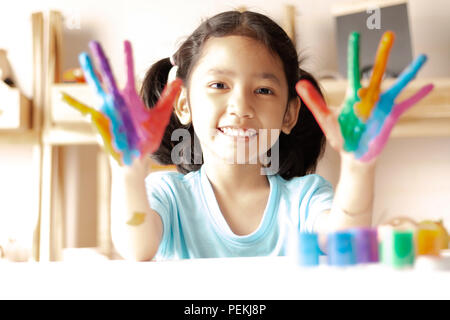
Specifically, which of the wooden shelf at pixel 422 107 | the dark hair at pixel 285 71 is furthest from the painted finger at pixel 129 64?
the wooden shelf at pixel 422 107

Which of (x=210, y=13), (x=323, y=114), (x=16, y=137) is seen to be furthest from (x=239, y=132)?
(x=16, y=137)

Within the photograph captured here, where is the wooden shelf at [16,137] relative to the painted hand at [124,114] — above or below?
above

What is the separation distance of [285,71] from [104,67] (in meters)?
0.43

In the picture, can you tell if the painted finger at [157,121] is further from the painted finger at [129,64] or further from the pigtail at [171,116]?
the pigtail at [171,116]

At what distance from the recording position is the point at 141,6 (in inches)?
76.2

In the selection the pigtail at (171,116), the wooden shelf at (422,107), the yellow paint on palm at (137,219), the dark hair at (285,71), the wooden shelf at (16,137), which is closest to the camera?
the yellow paint on palm at (137,219)

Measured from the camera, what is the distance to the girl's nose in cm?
71

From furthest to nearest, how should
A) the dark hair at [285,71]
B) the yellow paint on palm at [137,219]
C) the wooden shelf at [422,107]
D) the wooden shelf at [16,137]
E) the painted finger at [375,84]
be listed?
the wooden shelf at [16,137] → the wooden shelf at [422,107] → the dark hair at [285,71] → the yellow paint on palm at [137,219] → the painted finger at [375,84]

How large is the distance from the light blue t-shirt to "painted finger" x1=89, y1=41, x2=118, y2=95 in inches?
11.9

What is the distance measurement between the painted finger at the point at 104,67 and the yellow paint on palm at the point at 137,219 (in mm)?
156

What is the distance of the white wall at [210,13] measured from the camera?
1894 millimetres

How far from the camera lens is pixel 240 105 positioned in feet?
2.35

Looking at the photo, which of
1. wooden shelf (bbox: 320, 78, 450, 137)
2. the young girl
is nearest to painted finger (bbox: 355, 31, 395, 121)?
the young girl
